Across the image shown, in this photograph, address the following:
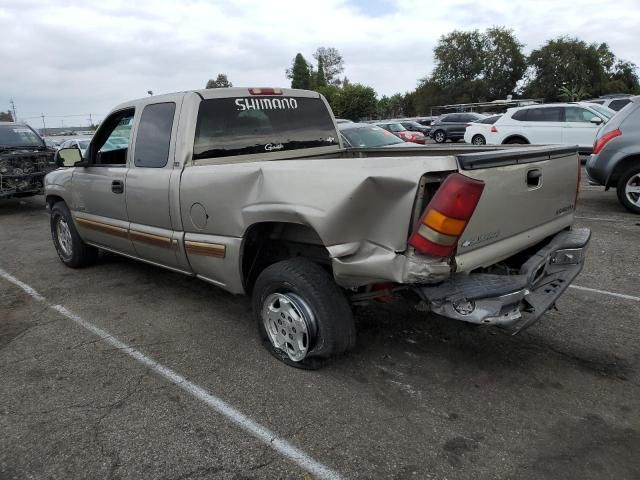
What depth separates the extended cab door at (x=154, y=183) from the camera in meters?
4.06

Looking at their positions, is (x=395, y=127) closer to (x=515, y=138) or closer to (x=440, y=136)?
(x=440, y=136)

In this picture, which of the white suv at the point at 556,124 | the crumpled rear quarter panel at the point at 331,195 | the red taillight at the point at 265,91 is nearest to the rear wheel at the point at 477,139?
the white suv at the point at 556,124

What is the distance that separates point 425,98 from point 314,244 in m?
78.3

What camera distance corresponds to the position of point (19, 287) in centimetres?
552

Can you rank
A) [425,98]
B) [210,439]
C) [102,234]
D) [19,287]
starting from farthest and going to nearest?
[425,98], [19,287], [102,234], [210,439]

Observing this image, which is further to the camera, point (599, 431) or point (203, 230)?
point (203, 230)

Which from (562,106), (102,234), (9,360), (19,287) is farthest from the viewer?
(562,106)

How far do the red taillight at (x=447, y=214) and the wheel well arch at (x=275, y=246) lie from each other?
0.79 metres

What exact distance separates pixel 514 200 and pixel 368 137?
731cm

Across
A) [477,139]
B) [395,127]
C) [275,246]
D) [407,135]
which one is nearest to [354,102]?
[395,127]

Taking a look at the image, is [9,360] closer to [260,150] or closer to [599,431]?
[260,150]

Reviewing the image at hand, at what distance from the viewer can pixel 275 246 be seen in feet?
12.1

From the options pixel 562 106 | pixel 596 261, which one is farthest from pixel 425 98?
pixel 596 261

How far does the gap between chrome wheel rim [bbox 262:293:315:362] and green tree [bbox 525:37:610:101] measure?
249 ft
